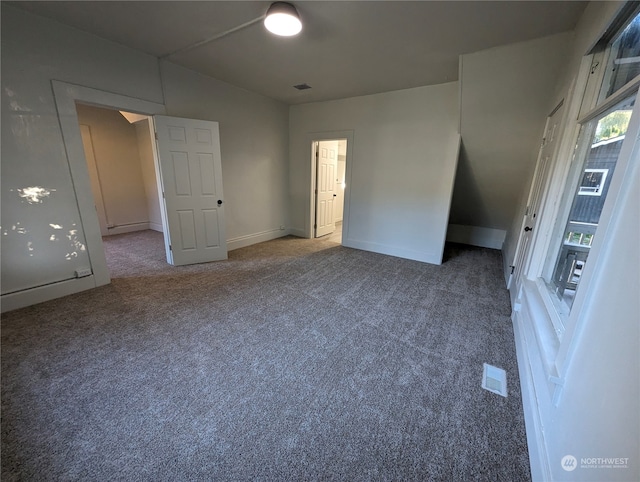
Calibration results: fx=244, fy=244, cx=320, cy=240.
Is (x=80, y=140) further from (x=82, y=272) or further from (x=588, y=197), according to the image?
(x=588, y=197)

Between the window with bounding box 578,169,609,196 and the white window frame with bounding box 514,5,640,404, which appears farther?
the window with bounding box 578,169,609,196

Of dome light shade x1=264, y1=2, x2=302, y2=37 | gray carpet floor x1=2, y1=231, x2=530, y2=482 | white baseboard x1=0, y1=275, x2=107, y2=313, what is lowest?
gray carpet floor x1=2, y1=231, x2=530, y2=482

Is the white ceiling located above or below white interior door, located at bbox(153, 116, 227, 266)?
above

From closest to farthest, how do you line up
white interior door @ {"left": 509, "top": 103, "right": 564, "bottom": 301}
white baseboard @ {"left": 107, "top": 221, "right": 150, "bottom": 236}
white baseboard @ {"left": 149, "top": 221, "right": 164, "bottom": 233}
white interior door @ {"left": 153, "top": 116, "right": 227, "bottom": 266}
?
white interior door @ {"left": 509, "top": 103, "right": 564, "bottom": 301}
white interior door @ {"left": 153, "top": 116, "right": 227, "bottom": 266}
white baseboard @ {"left": 107, "top": 221, "right": 150, "bottom": 236}
white baseboard @ {"left": 149, "top": 221, "right": 164, "bottom": 233}

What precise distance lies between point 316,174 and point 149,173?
144 inches

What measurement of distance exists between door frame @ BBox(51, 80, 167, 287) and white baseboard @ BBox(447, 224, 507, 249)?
5455 millimetres

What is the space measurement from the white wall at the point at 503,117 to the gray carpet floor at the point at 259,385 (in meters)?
1.87

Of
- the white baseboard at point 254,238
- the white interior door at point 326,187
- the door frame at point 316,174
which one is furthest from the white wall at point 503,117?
the white baseboard at point 254,238

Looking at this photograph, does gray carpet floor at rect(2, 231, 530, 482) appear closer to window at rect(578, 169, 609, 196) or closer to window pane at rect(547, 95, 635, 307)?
window pane at rect(547, 95, 635, 307)

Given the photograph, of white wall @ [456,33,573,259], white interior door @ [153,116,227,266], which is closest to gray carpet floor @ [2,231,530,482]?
white interior door @ [153,116,227,266]

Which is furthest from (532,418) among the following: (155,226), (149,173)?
(149,173)

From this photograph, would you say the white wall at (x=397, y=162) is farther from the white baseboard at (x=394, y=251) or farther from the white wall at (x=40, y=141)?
the white wall at (x=40, y=141)

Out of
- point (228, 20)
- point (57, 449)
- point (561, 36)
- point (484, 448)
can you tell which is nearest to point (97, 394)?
point (57, 449)

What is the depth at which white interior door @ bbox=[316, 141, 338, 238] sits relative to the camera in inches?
193
